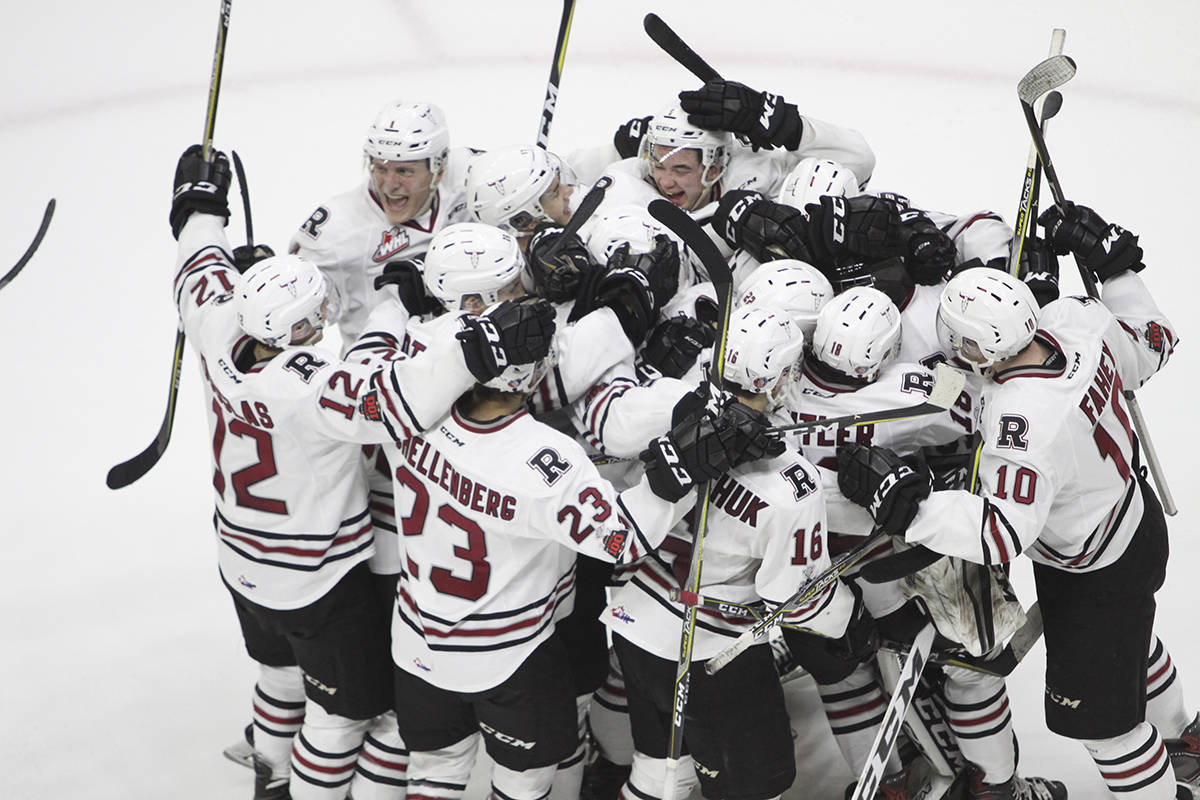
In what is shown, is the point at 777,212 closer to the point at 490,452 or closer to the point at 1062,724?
the point at 490,452

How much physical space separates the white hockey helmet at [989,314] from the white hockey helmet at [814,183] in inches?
23.6

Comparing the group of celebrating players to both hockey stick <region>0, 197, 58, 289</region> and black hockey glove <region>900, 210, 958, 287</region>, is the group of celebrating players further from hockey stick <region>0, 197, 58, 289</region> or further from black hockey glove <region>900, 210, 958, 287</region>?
hockey stick <region>0, 197, 58, 289</region>

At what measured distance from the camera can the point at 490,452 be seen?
275 centimetres

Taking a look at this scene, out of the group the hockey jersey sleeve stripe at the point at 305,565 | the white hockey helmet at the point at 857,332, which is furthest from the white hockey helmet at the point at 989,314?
the hockey jersey sleeve stripe at the point at 305,565

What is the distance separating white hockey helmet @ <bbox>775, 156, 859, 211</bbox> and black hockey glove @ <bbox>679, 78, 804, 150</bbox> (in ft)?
0.54

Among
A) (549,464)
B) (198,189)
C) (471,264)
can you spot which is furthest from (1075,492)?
(198,189)

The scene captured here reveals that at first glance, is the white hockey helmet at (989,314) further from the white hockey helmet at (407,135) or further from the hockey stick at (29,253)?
the hockey stick at (29,253)

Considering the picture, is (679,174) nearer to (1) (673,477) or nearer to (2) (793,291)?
(2) (793,291)

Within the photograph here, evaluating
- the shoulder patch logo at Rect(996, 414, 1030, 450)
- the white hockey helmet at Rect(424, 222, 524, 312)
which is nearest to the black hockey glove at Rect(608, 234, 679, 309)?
the white hockey helmet at Rect(424, 222, 524, 312)

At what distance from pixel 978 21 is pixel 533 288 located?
4474 millimetres

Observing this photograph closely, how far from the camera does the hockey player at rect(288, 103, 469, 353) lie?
3480 millimetres

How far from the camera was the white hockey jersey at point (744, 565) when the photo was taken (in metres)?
2.68

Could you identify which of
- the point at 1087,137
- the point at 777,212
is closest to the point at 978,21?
the point at 1087,137

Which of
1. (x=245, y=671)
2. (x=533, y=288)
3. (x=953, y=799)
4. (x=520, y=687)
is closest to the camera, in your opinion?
(x=520, y=687)
